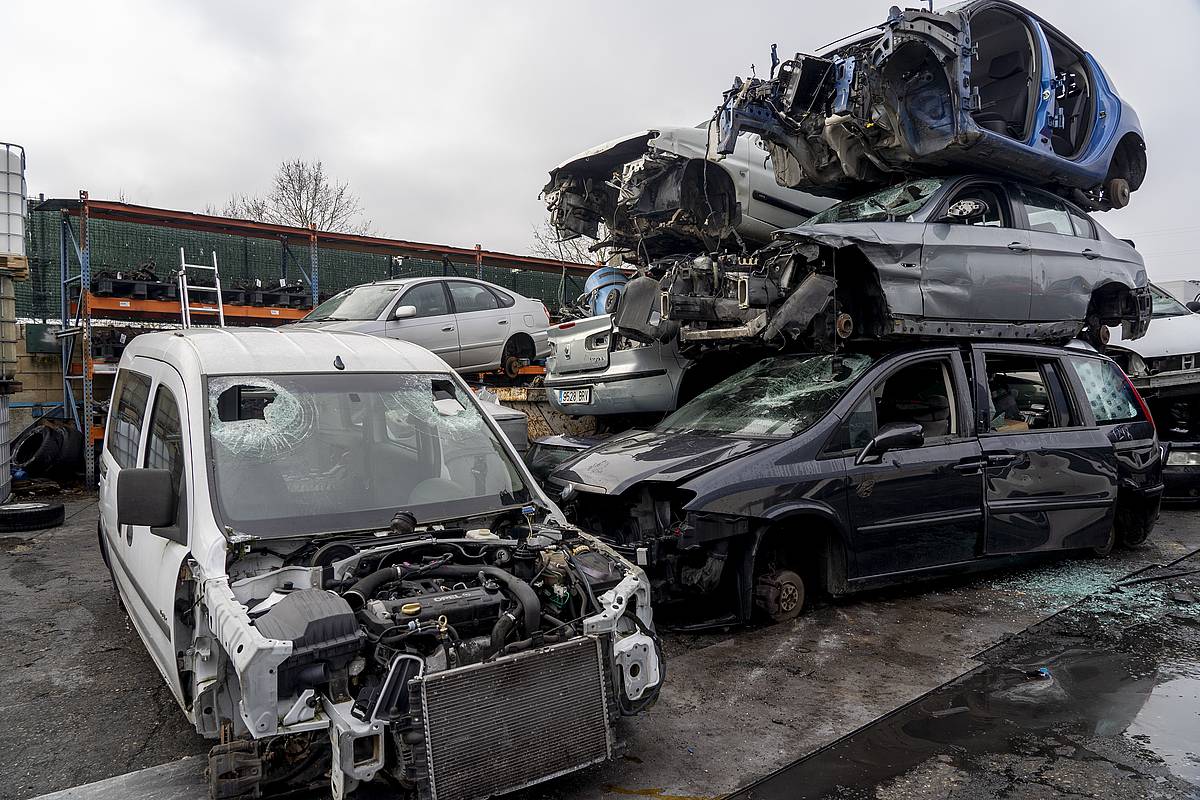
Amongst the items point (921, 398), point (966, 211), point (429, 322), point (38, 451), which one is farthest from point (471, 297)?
point (921, 398)

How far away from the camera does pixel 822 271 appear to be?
539 centimetres

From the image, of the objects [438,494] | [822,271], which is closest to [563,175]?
[822,271]

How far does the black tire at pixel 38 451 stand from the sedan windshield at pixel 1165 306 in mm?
12751

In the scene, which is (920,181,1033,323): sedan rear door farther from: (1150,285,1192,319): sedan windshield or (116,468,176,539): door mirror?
(1150,285,1192,319): sedan windshield

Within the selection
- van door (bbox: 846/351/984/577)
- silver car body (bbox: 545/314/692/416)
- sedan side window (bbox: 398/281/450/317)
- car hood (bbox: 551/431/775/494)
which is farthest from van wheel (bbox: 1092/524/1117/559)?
sedan side window (bbox: 398/281/450/317)

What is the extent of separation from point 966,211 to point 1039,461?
1.88m

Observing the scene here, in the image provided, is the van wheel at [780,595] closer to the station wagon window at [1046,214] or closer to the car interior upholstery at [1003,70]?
the station wagon window at [1046,214]

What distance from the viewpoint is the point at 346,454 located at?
136 inches

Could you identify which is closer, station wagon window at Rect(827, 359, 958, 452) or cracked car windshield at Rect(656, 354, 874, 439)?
cracked car windshield at Rect(656, 354, 874, 439)

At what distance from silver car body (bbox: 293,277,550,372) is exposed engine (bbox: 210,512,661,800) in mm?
5614

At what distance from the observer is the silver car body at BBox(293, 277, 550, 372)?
28.2 ft

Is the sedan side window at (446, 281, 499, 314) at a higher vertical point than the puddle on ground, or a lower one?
higher

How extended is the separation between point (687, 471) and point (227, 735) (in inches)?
94.5

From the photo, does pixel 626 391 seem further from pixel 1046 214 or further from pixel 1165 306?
pixel 1165 306
